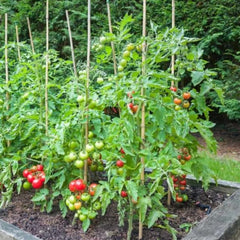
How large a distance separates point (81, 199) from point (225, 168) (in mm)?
2237

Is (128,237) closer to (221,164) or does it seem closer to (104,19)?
(221,164)

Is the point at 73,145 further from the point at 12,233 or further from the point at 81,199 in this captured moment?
the point at 12,233

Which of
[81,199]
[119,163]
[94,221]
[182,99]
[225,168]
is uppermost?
[182,99]

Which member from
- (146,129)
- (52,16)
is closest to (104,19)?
(52,16)

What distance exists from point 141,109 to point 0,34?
200 inches

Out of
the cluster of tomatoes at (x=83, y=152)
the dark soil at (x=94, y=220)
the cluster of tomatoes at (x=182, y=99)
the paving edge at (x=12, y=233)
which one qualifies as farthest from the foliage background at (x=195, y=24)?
the paving edge at (x=12, y=233)

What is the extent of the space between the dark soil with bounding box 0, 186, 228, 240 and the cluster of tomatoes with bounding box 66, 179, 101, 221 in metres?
0.18

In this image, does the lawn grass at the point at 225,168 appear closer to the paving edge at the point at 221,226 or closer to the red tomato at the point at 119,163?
the paving edge at the point at 221,226

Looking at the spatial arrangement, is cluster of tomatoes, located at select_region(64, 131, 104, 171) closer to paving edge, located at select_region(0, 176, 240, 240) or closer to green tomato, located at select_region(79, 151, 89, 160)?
green tomato, located at select_region(79, 151, 89, 160)

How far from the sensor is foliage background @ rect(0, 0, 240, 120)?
4805mm

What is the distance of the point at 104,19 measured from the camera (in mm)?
5809

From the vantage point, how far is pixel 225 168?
3.84 meters

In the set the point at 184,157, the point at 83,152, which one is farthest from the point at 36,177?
the point at 184,157

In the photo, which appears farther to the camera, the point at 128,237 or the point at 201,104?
the point at 201,104
